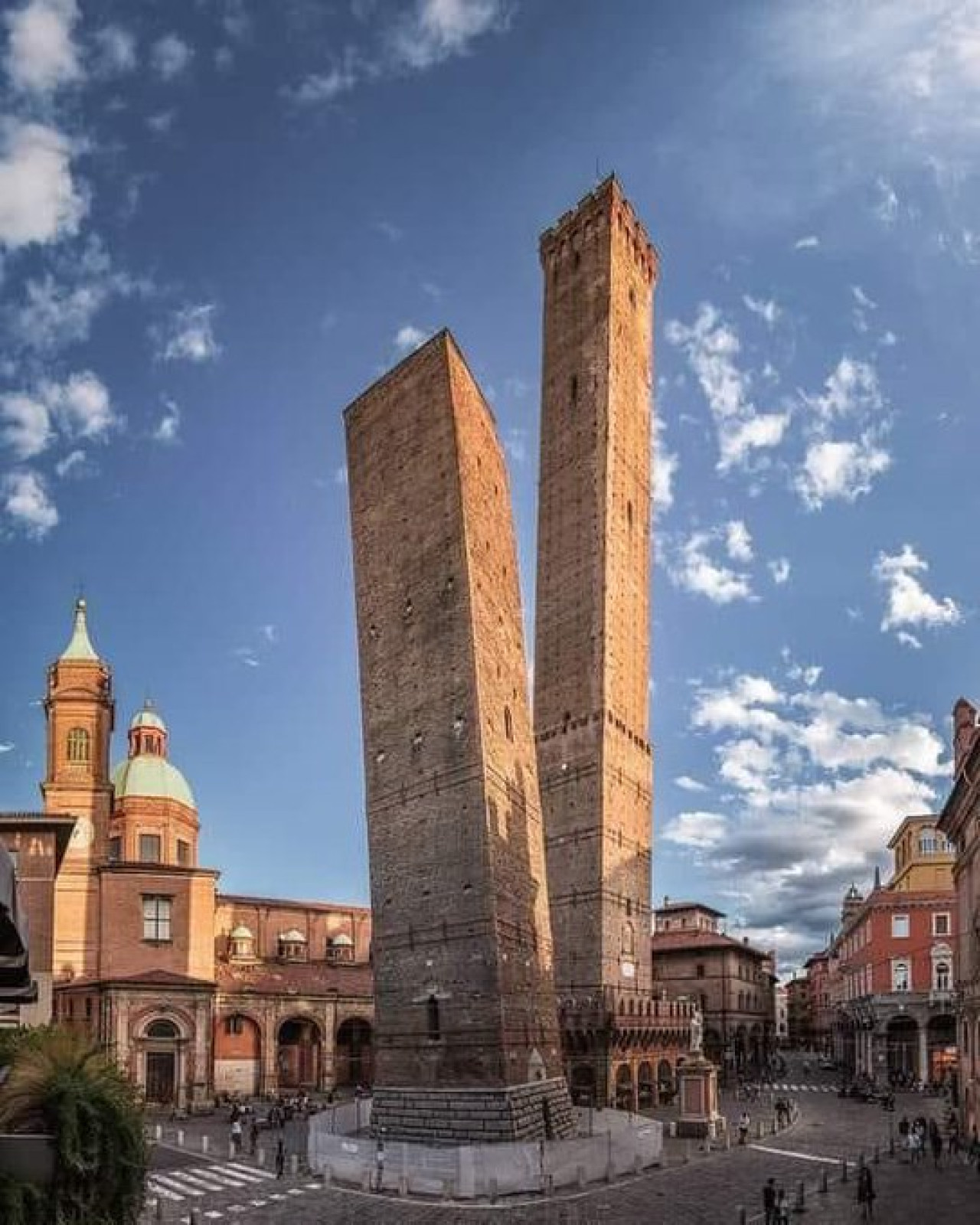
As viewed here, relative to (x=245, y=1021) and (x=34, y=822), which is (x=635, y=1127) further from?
(x=245, y=1021)

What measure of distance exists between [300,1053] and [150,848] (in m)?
13.7

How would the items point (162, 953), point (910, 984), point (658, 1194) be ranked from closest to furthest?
point (658, 1194) → point (162, 953) → point (910, 984)

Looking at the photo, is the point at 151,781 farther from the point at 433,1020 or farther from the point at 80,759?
the point at 433,1020

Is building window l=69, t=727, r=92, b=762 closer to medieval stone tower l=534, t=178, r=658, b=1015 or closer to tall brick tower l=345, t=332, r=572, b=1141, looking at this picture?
medieval stone tower l=534, t=178, r=658, b=1015

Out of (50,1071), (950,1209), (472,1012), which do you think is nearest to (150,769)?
(472,1012)

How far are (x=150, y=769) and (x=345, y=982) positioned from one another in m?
16.2

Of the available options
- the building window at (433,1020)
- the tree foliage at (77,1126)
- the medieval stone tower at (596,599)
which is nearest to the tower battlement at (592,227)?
the medieval stone tower at (596,599)

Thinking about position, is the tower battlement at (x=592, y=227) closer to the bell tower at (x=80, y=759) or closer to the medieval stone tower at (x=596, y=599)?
the medieval stone tower at (x=596, y=599)

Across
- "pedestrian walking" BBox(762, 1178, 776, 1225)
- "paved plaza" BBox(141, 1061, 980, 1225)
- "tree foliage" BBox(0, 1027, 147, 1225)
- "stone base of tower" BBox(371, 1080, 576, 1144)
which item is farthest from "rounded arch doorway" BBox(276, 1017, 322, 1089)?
"tree foliage" BBox(0, 1027, 147, 1225)

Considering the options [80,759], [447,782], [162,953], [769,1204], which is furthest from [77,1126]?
[80,759]

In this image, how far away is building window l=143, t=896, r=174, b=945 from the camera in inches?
2169

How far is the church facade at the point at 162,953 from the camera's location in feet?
171

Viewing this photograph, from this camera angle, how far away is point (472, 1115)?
29.6 m

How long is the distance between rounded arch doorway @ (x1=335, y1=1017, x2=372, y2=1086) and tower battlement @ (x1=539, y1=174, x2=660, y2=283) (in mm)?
42263
